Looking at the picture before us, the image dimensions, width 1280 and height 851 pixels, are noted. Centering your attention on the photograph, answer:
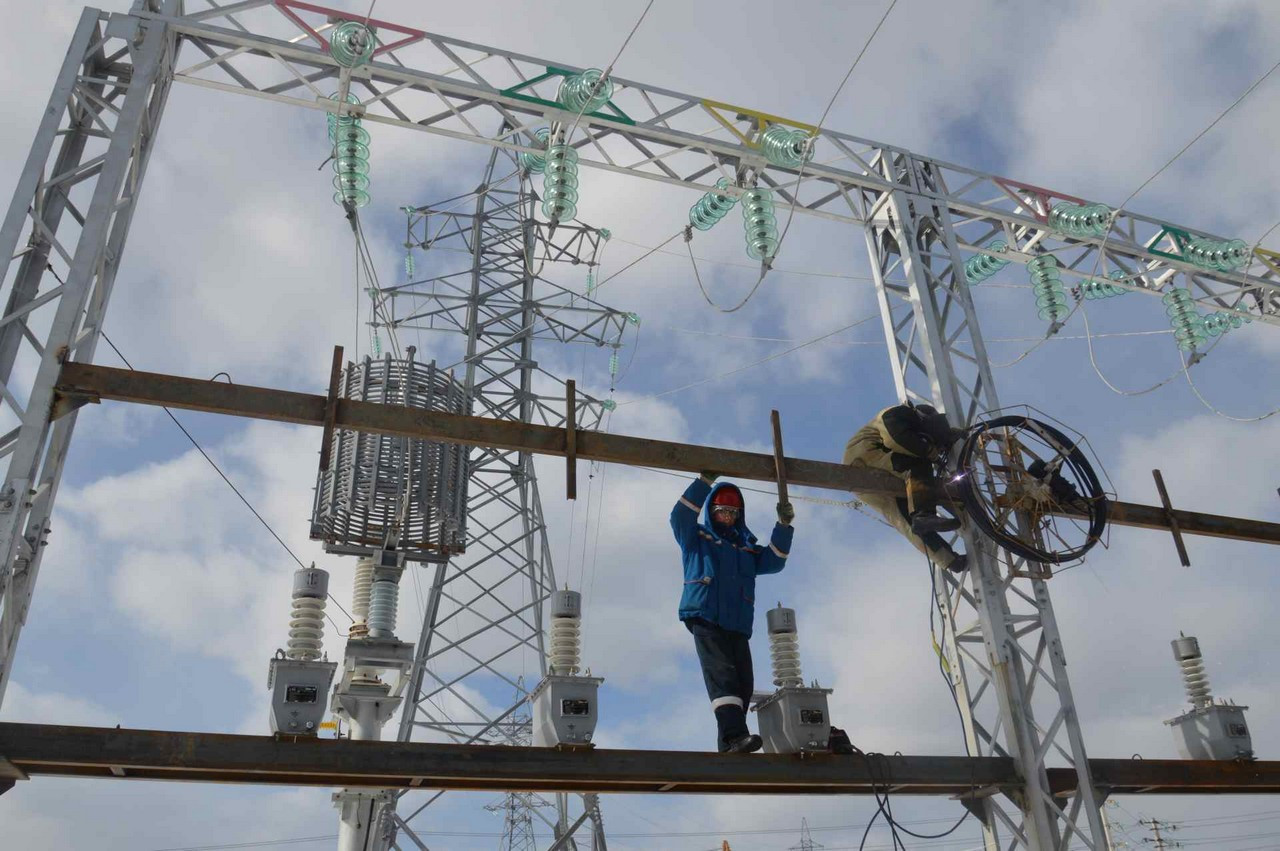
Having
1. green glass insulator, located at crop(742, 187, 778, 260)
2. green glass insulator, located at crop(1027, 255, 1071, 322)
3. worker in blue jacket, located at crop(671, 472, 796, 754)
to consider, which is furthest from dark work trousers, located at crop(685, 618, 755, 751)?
green glass insulator, located at crop(1027, 255, 1071, 322)

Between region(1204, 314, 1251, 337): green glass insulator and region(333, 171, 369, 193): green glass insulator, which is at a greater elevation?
region(1204, 314, 1251, 337): green glass insulator

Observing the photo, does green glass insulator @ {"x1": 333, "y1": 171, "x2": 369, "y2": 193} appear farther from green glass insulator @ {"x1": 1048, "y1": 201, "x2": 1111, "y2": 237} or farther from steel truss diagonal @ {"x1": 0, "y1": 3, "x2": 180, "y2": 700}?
green glass insulator @ {"x1": 1048, "y1": 201, "x2": 1111, "y2": 237}

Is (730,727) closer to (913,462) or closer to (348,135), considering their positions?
(913,462)

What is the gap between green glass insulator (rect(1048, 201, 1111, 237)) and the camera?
11625 mm

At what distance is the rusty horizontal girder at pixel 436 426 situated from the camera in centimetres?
665

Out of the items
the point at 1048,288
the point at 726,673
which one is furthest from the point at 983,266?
the point at 726,673

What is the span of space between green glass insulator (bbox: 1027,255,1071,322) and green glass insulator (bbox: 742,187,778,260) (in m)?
3.47

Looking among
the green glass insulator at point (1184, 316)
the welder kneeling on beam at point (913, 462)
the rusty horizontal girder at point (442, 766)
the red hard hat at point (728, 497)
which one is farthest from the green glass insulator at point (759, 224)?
the green glass insulator at point (1184, 316)

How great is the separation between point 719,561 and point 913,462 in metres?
2.08

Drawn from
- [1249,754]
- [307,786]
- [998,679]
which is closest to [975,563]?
[998,679]

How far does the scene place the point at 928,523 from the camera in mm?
8312

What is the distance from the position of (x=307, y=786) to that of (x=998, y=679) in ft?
17.3

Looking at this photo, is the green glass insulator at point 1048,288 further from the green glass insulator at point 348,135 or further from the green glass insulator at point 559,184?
the green glass insulator at point 348,135

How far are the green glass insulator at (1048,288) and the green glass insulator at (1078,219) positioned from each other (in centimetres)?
36
